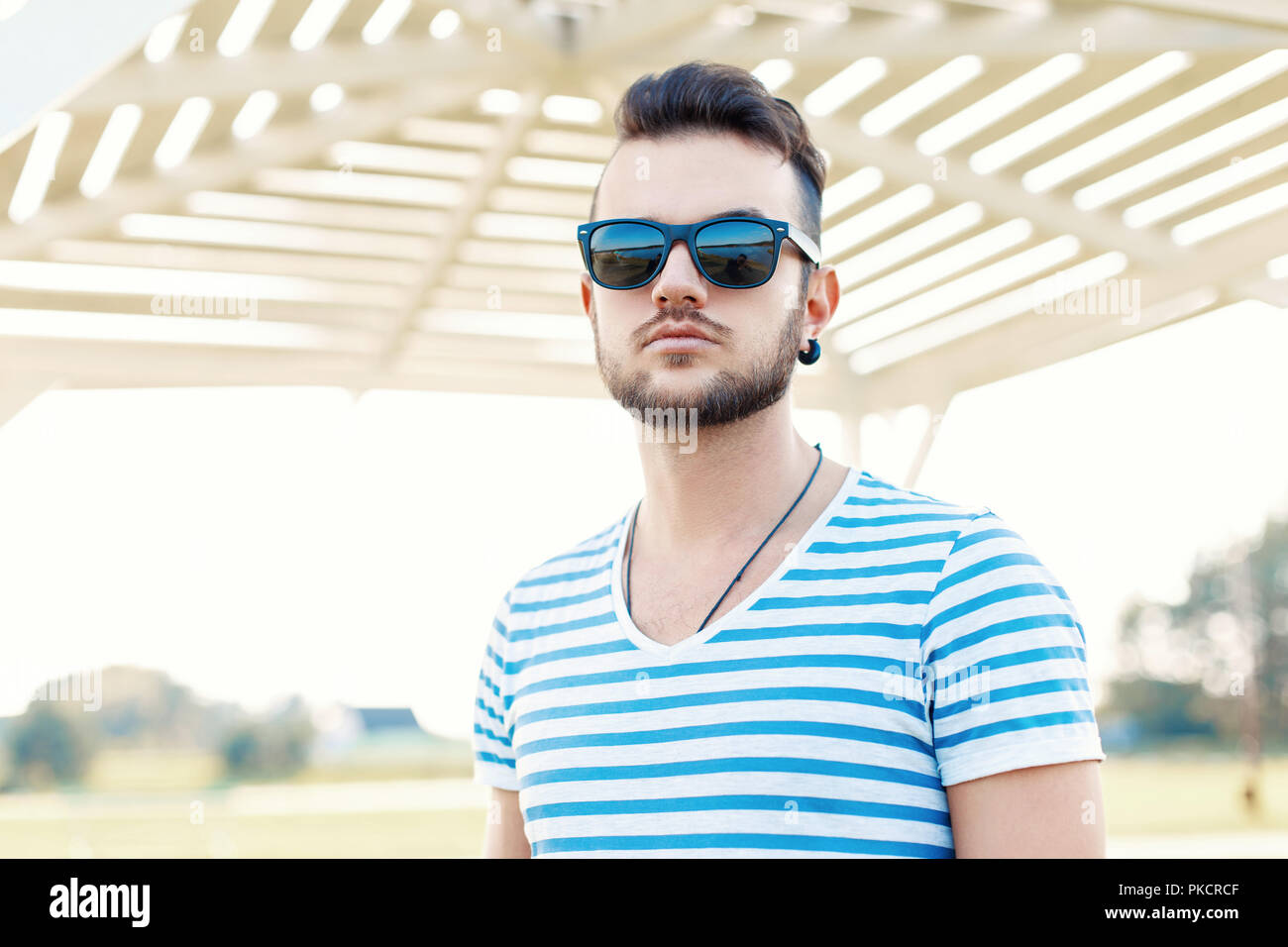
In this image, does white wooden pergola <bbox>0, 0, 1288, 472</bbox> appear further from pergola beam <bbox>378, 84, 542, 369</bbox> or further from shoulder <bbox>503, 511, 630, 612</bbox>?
shoulder <bbox>503, 511, 630, 612</bbox>

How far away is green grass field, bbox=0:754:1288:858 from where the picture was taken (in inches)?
757

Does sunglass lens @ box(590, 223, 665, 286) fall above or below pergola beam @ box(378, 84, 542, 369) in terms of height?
below

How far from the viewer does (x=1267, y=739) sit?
37625 mm

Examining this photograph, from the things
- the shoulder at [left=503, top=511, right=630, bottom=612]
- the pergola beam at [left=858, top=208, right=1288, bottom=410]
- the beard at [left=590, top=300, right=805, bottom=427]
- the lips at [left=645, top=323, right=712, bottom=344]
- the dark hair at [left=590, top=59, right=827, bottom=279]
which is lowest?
the shoulder at [left=503, top=511, right=630, bottom=612]

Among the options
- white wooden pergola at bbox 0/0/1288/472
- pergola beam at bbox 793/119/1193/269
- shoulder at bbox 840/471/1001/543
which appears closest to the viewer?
shoulder at bbox 840/471/1001/543

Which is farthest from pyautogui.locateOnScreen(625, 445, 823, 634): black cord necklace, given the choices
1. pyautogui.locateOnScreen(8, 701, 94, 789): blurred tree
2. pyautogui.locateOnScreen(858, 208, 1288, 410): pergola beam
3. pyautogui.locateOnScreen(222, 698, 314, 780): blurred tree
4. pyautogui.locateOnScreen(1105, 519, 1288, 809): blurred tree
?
pyautogui.locateOnScreen(1105, 519, 1288, 809): blurred tree

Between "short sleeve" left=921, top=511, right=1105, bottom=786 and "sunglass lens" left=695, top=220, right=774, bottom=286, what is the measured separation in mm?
574

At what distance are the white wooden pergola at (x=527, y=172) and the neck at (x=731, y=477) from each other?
3.24 m

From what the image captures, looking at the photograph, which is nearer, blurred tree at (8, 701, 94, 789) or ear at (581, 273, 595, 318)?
ear at (581, 273, 595, 318)

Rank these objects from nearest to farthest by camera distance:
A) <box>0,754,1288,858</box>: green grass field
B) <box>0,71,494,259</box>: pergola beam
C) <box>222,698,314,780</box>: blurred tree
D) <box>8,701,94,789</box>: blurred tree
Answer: <box>0,71,494,259</box>: pergola beam → <box>0,754,1288,858</box>: green grass field → <box>8,701,94,789</box>: blurred tree → <box>222,698,314,780</box>: blurred tree

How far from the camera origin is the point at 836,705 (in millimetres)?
1626

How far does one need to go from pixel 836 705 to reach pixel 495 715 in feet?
2.56

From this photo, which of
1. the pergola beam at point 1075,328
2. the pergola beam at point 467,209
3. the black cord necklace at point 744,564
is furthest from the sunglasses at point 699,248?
the pergola beam at point 1075,328
